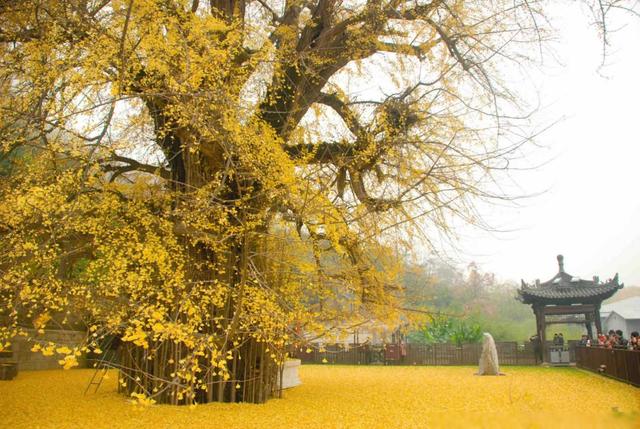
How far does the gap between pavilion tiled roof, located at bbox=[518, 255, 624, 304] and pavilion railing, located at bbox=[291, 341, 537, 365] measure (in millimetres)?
2013

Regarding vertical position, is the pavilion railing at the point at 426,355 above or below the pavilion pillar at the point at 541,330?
below

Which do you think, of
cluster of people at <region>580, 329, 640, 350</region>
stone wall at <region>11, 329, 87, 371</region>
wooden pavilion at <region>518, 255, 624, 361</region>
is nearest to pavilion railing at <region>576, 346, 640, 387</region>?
cluster of people at <region>580, 329, 640, 350</region>

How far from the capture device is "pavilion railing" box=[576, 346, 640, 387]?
36.4 feet

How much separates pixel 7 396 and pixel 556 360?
1791 cm

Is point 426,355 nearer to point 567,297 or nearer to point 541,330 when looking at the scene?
point 541,330

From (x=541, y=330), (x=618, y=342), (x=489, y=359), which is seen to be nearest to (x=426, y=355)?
(x=541, y=330)

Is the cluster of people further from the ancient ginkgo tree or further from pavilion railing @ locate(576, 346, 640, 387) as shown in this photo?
the ancient ginkgo tree

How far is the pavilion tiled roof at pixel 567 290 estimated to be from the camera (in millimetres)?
20344

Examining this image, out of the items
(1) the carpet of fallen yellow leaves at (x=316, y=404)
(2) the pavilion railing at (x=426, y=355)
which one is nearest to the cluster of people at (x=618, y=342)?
(1) the carpet of fallen yellow leaves at (x=316, y=404)

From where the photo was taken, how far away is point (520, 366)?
66.2 ft

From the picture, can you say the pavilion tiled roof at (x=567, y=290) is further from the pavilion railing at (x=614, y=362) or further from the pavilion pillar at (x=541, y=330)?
the pavilion railing at (x=614, y=362)

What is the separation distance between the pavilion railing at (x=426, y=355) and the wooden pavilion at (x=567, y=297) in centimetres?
101

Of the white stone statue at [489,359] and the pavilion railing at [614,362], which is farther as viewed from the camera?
the white stone statue at [489,359]

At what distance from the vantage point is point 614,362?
1288 centimetres
